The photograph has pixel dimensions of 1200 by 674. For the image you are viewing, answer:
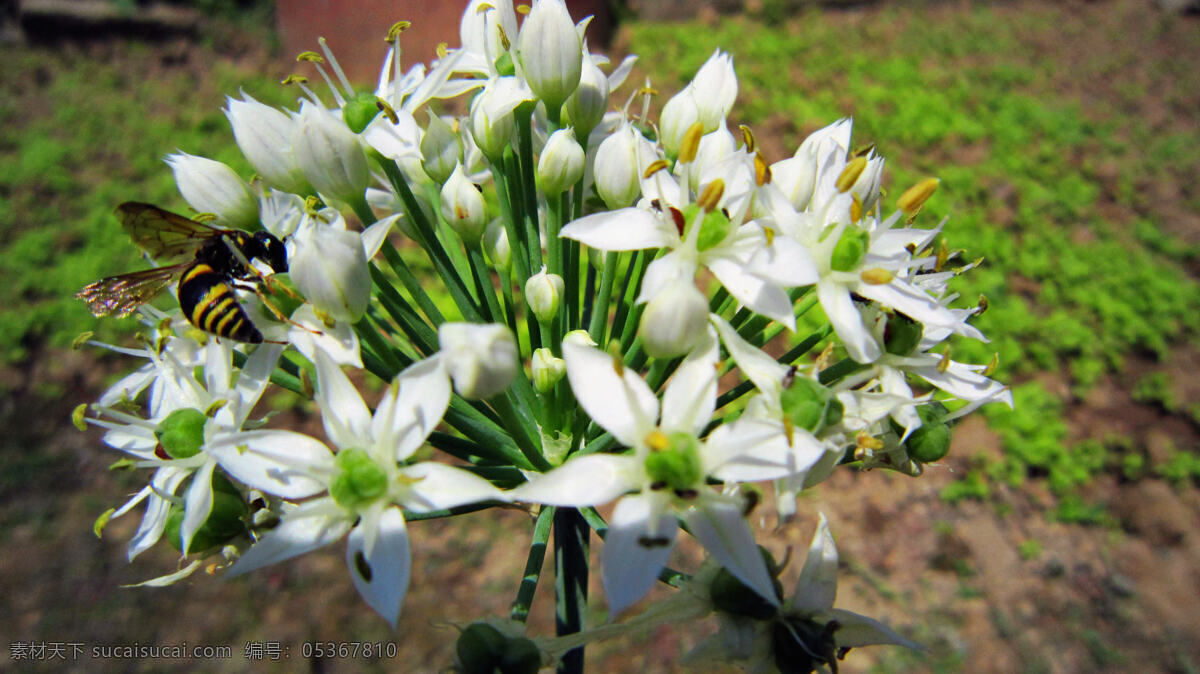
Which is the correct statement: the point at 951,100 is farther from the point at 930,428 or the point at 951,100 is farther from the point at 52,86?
the point at 52,86

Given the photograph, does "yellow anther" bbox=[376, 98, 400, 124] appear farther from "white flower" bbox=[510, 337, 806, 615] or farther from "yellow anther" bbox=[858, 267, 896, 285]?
"yellow anther" bbox=[858, 267, 896, 285]

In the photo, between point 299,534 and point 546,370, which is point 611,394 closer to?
point 546,370

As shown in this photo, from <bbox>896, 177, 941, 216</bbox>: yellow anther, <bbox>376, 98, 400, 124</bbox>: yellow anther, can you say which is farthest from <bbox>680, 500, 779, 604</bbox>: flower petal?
<bbox>376, 98, 400, 124</bbox>: yellow anther

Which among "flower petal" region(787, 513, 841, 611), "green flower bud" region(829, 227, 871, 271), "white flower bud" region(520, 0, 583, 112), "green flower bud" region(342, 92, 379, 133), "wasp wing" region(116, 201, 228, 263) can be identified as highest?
"white flower bud" region(520, 0, 583, 112)

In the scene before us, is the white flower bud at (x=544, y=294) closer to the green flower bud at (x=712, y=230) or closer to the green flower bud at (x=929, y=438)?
the green flower bud at (x=712, y=230)

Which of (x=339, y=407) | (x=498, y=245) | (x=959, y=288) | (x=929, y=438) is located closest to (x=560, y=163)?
(x=498, y=245)

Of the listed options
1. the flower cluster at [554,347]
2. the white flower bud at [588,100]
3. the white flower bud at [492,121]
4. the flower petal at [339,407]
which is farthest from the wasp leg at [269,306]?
the white flower bud at [588,100]

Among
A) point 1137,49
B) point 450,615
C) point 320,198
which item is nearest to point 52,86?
point 450,615
